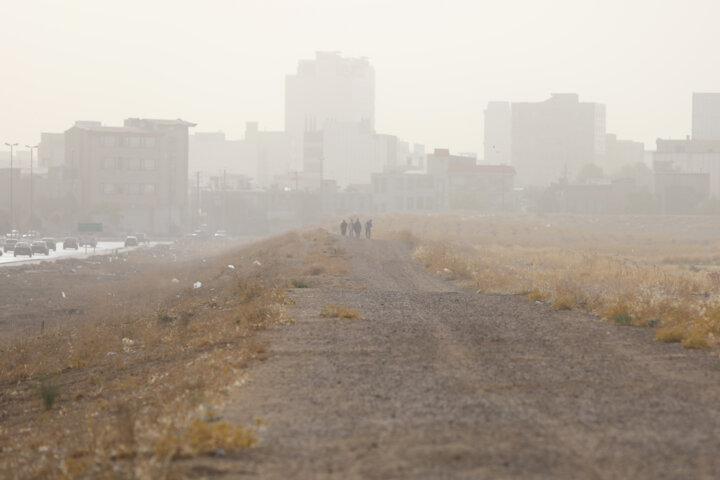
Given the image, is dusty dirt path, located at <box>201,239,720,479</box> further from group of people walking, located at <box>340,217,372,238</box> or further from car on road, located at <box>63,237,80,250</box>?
car on road, located at <box>63,237,80,250</box>

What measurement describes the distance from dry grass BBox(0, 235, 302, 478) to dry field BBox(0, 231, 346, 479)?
0.03 metres

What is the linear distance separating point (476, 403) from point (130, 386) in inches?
283

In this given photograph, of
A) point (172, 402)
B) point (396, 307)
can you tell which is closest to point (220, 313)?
point (396, 307)

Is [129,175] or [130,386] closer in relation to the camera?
[130,386]

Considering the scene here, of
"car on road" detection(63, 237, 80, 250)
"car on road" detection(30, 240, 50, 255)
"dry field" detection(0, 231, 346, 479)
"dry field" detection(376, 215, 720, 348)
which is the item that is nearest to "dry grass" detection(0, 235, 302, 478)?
"dry field" detection(0, 231, 346, 479)

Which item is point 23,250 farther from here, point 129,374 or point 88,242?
point 129,374

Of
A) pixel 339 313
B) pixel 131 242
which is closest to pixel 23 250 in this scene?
pixel 131 242

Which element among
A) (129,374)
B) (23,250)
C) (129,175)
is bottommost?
(23,250)

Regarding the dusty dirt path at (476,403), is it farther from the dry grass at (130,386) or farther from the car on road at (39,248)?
the car on road at (39,248)

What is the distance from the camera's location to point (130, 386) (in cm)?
1684

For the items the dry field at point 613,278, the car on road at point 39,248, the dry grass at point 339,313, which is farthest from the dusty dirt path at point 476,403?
the car on road at point 39,248

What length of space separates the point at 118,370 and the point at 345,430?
1002 centimetres

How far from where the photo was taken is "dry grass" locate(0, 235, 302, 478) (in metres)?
9.88

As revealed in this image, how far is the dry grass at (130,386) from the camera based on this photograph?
9875 millimetres
